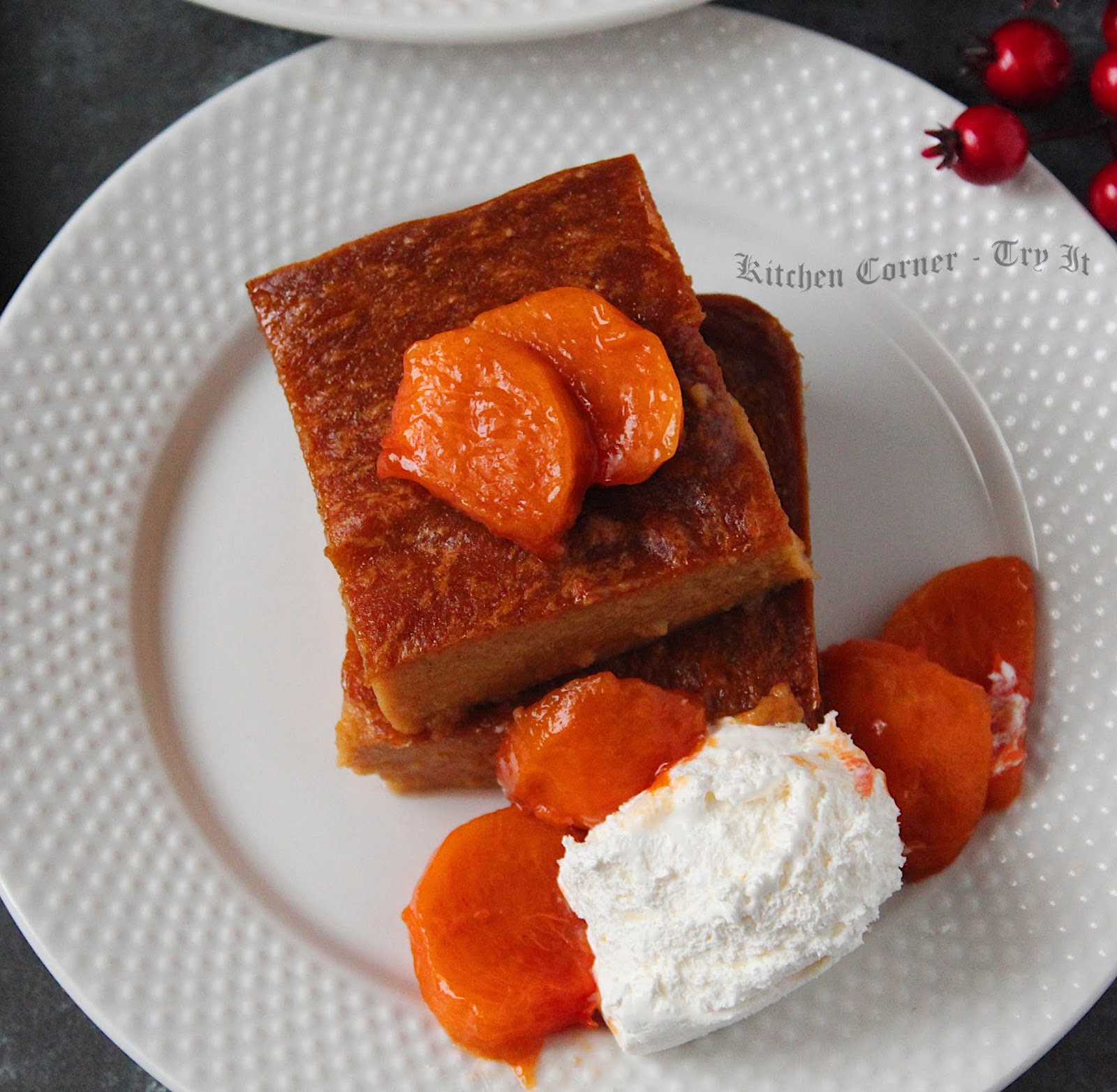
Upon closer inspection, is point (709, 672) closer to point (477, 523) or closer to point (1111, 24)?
point (477, 523)

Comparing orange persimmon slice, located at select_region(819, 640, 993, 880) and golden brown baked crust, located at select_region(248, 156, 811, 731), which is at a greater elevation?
golden brown baked crust, located at select_region(248, 156, 811, 731)

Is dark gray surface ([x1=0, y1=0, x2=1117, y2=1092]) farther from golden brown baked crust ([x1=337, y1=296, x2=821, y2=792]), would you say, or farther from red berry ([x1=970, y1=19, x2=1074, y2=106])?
golden brown baked crust ([x1=337, y1=296, x2=821, y2=792])

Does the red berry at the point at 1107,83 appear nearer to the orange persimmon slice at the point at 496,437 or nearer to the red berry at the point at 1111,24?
the red berry at the point at 1111,24

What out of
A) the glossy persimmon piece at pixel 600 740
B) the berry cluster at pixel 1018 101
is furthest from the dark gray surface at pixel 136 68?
the glossy persimmon piece at pixel 600 740

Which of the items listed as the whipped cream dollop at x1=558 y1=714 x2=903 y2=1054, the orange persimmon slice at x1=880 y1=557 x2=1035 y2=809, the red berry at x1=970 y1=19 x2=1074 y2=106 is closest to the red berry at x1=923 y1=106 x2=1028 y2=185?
the red berry at x1=970 y1=19 x2=1074 y2=106

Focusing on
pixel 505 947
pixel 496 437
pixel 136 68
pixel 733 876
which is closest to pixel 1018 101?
pixel 496 437

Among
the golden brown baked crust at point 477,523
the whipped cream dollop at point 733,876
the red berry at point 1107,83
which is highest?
the red berry at point 1107,83
